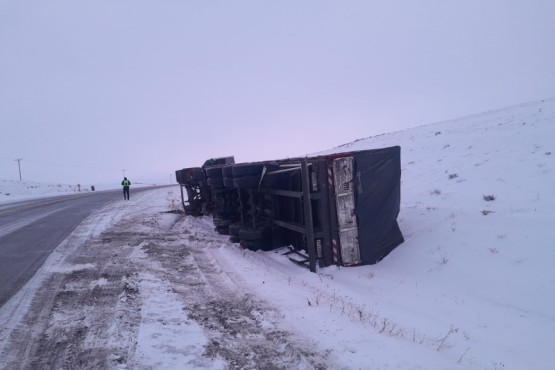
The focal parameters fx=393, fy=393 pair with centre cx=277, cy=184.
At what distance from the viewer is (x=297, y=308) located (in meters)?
5.66

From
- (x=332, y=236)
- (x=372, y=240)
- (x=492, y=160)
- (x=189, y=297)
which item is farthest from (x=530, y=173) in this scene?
(x=189, y=297)

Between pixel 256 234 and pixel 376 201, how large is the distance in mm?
3066

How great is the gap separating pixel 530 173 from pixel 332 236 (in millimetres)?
6826

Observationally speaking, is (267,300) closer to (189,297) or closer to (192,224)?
(189,297)

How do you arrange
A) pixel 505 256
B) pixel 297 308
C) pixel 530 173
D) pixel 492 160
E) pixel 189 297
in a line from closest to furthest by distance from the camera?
pixel 297 308 < pixel 189 297 < pixel 505 256 < pixel 530 173 < pixel 492 160

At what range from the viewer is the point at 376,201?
8.44 metres

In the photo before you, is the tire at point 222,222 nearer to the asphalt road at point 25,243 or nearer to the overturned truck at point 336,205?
the overturned truck at point 336,205


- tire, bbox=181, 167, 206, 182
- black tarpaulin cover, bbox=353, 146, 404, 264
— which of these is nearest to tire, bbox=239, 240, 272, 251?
black tarpaulin cover, bbox=353, 146, 404, 264

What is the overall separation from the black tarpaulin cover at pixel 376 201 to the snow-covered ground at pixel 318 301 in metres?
0.31

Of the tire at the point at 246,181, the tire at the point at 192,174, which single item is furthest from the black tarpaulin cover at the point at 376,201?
the tire at the point at 192,174

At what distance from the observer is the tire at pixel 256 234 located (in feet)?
31.9

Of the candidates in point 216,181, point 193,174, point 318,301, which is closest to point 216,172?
point 216,181

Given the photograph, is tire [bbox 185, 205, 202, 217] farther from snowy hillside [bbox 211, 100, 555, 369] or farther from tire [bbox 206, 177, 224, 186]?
snowy hillside [bbox 211, 100, 555, 369]

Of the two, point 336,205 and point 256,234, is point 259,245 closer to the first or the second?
point 256,234
